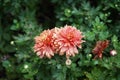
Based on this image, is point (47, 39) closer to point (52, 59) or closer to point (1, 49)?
point (52, 59)

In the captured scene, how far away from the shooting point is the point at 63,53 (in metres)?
2.60

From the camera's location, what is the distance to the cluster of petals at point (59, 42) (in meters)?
2.58

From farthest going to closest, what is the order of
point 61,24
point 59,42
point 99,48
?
1. point 61,24
2. point 99,48
3. point 59,42

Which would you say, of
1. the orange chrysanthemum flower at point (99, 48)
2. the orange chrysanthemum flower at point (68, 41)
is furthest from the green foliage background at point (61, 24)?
the orange chrysanthemum flower at point (68, 41)

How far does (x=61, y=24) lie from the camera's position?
11.3 feet

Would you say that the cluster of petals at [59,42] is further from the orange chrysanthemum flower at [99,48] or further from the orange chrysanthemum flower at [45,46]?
the orange chrysanthemum flower at [99,48]

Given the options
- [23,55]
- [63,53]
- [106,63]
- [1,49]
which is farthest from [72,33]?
[1,49]

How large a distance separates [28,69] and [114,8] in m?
0.96

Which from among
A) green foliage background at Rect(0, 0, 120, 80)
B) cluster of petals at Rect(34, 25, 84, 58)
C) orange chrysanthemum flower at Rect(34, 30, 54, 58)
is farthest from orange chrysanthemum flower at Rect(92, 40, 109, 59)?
orange chrysanthemum flower at Rect(34, 30, 54, 58)

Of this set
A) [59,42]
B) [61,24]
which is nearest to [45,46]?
[59,42]

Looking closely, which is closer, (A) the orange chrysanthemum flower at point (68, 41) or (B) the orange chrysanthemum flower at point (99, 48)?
(A) the orange chrysanthemum flower at point (68, 41)

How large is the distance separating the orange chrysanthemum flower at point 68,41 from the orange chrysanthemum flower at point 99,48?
0.51ft

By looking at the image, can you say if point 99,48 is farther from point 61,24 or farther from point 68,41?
point 61,24

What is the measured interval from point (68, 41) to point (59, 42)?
0.07m
